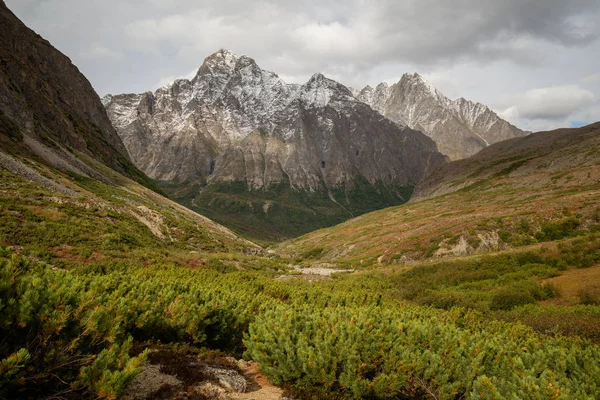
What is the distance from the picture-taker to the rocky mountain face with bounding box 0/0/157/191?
53312 mm

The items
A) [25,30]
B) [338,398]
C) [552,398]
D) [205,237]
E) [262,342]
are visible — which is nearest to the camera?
[552,398]

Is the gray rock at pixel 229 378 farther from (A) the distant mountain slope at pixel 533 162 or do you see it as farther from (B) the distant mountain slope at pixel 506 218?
(A) the distant mountain slope at pixel 533 162

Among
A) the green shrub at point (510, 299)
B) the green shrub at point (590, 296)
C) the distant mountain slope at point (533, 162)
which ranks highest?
the distant mountain slope at point (533, 162)

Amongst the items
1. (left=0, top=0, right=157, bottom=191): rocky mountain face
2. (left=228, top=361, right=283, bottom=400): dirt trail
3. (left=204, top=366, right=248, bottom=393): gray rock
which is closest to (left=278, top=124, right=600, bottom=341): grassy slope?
(left=228, top=361, right=283, bottom=400): dirt trail

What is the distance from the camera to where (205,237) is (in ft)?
165

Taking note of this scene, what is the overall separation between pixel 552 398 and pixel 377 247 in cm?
4723

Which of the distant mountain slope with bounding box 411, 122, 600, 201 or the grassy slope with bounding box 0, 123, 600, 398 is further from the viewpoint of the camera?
the distant mountain slope with bounding box 411, 122, 600, 201

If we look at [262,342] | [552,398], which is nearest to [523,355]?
[552,398]

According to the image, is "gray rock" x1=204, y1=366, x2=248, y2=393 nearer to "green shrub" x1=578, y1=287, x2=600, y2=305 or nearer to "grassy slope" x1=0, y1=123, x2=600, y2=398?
"grassy slope" x1=0, y1=123, x2=600, y2=398

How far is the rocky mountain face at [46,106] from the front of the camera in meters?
53.3

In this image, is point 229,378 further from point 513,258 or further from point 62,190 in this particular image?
point 62,190

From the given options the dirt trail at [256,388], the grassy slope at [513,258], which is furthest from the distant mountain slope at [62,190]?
the grassy slope at [513,258]

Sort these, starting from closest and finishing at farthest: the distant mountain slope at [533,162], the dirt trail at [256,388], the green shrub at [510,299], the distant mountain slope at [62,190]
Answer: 1. the dirt trail at [256,388]
2. the green shrub at [510,299]
3. the distant mountain slope at [62,190]
4. the distant mountain slope at [533,162]

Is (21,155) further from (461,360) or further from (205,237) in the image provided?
(461,360)
